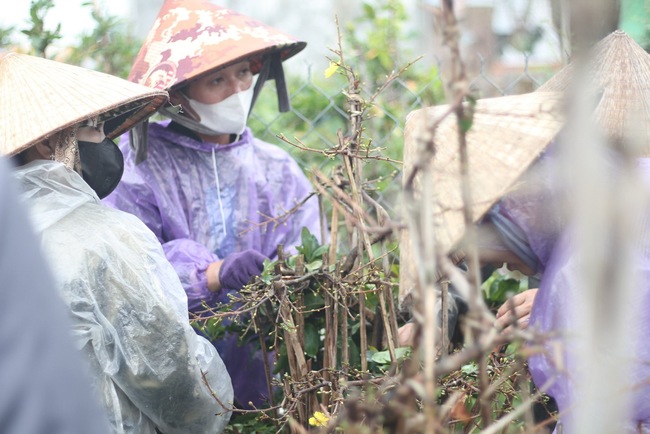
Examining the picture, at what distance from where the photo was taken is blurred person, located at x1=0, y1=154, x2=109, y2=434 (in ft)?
2.70

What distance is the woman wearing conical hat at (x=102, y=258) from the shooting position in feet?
5.85

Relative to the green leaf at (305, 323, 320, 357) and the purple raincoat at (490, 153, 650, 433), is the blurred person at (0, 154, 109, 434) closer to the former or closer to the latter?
the purple raincoat at (490, 153, 650, 433)

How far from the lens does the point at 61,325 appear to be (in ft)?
2.91

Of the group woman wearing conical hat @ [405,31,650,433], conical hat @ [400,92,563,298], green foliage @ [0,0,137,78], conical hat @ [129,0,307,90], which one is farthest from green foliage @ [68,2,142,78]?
conical hat @ [400,92,563,298]

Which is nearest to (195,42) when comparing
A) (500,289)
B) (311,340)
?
(311,340)

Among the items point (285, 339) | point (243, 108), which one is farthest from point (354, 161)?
point (243, 108)

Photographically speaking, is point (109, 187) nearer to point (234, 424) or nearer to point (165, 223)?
point (165, 223)

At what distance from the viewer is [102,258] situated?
181 centimetres

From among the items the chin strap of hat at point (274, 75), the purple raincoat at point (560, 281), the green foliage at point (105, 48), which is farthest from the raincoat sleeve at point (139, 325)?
the green foliage at point (105, 48)

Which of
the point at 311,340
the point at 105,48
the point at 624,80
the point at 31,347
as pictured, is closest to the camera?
the point at 31,347

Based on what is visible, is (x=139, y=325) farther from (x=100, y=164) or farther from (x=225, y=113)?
(x=225, y=113)

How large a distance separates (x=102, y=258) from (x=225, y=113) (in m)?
1.02

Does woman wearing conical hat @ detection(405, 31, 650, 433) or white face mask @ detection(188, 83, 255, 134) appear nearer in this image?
woman wearing conical hat @ detection(405, 31, 650, 433)

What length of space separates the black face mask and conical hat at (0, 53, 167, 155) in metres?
0.08
